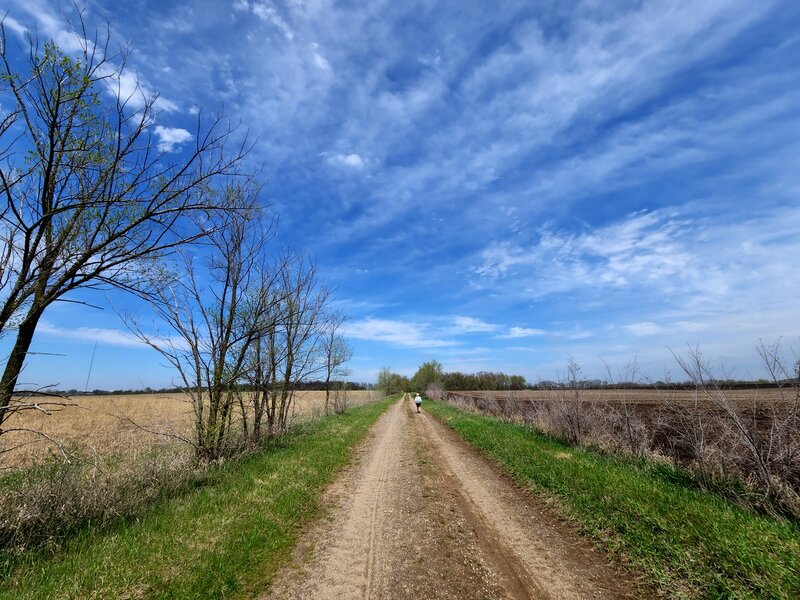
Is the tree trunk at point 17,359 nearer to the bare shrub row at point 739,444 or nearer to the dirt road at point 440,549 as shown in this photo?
the dirt road at point 440,549

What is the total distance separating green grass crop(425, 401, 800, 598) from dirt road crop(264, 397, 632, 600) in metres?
0.49

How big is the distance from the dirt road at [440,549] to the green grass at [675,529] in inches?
19.2

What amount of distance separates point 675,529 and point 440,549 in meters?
3.39

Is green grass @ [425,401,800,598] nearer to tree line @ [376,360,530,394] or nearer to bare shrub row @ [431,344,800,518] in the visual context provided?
bare shrub row @ [431,344,800,518]

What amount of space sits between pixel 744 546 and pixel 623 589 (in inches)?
72.2

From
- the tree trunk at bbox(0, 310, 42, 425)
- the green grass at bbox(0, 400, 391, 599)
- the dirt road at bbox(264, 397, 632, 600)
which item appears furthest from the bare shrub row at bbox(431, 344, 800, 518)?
the tree trunk at bbox(0, 310, 42, 425)

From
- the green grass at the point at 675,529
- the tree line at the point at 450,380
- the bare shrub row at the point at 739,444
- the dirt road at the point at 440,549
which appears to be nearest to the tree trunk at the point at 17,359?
the dirt road at the point at 440,549

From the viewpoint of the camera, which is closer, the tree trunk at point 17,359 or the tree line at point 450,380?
the tree trunk at point 17,359

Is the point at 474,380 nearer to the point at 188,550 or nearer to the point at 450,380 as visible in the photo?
the point at 450,380

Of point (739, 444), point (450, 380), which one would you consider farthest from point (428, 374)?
point (739, 444)

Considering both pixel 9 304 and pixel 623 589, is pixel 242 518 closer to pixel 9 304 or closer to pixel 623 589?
pixel 9 304

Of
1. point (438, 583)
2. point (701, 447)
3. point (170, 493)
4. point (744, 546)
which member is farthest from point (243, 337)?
point (701, 447)

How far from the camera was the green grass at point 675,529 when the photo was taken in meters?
4.04

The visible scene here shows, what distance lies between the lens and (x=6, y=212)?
3980 millimetres
